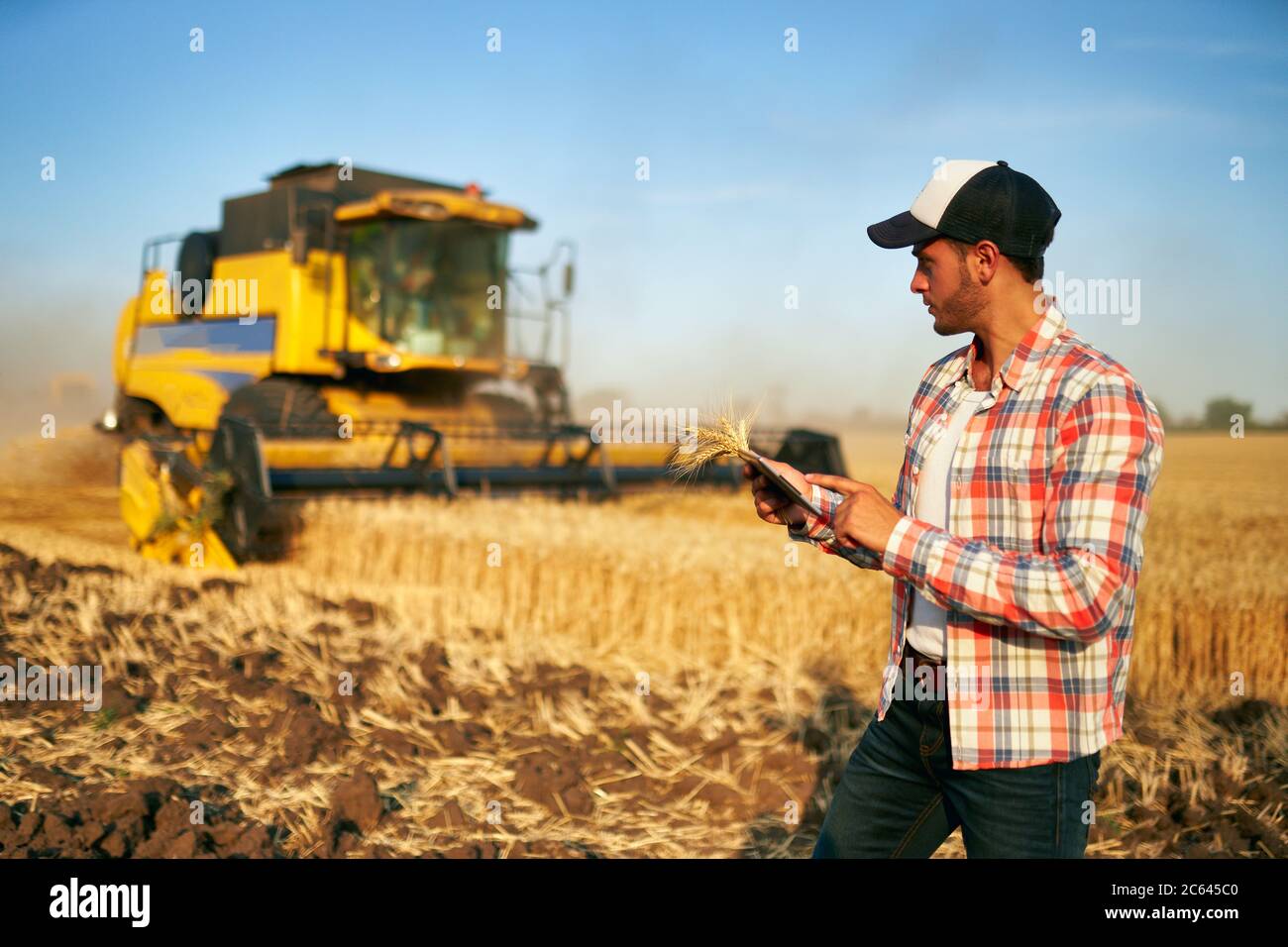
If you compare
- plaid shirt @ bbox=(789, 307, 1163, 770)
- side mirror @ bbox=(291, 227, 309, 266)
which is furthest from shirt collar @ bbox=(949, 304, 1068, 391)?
side mirror @ bbox=(291, 227, 309, 266)

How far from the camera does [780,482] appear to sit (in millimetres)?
2139

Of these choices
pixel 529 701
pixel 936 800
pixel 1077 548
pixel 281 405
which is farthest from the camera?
pixel 281 405

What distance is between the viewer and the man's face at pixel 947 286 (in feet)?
7.08

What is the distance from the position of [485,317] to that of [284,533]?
3464 mm

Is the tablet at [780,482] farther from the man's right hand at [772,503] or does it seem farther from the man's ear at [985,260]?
the man's ear at [985,260]

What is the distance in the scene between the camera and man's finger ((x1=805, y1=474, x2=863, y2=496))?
208 centimetres

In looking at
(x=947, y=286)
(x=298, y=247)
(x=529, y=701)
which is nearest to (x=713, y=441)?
(x=947, y=286)

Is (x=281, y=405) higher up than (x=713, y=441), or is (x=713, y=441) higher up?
(x=281, y=405)

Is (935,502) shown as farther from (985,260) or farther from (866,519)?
(985,260)

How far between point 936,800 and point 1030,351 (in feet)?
3.09

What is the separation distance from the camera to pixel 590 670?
20.5ft

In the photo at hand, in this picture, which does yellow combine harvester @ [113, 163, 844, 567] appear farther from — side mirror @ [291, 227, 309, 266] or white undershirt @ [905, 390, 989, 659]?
white undershirt @ [905, 390, 989, 659]

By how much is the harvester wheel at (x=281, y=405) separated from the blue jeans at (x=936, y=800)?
9.28 meters
